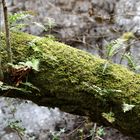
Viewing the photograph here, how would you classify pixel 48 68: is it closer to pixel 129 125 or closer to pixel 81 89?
pixel 81 89

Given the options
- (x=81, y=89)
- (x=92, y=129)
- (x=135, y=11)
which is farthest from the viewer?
(x=135, y=11)

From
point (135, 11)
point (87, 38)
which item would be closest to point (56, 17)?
point (87, 38)

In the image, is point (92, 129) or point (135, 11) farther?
point (135, 11)

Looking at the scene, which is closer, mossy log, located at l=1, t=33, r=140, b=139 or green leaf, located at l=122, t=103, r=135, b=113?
green leaf, located at l=122, t=103, r=135, b=113

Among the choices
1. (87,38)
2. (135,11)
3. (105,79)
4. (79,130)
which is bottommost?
(79,130)

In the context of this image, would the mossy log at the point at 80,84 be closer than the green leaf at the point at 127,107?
No

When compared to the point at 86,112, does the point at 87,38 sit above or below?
below

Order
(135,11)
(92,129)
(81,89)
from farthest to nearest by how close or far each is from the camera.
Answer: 1. (135,11)
2. (92,129)
3. (81,89)

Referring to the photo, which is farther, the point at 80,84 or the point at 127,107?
the point at 80,84
